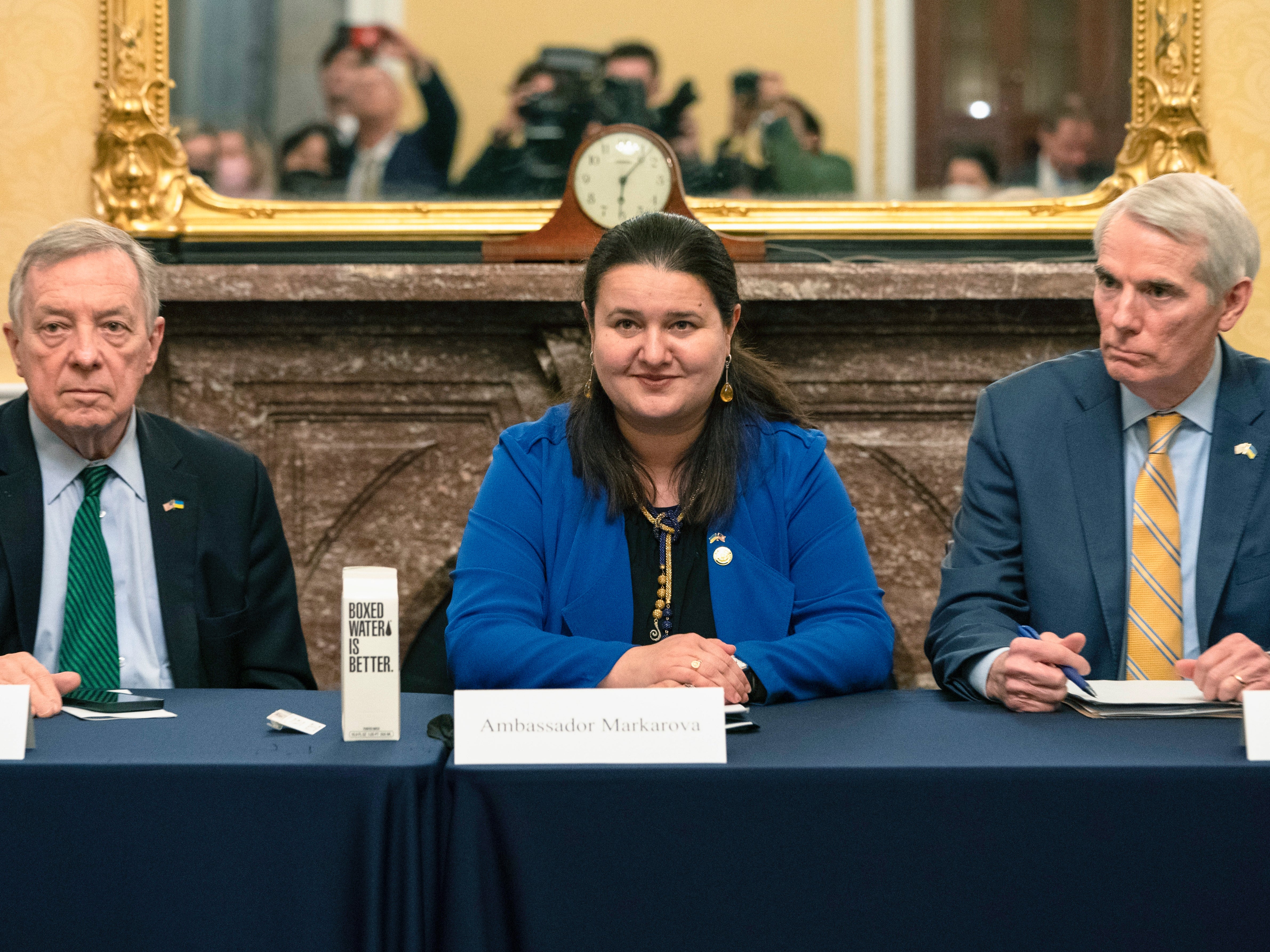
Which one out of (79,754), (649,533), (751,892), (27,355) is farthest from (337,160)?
(751,892)

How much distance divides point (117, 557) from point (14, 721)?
798mm

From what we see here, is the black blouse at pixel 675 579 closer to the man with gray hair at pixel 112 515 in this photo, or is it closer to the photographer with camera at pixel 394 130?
the man with gray hair at pixel 112 515

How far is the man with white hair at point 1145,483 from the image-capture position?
1.84 m

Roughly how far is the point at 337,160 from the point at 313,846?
7.86 ft

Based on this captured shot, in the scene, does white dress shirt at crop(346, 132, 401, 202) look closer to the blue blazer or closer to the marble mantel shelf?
the marble mantel shelf

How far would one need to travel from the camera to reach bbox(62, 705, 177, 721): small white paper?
4.84 ft

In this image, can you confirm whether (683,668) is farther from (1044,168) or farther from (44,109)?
(44,109)

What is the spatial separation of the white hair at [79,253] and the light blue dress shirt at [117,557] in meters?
0.21

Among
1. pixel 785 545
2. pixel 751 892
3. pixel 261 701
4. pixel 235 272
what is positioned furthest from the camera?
pixel 235 272

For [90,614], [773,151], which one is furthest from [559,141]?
[90,614]

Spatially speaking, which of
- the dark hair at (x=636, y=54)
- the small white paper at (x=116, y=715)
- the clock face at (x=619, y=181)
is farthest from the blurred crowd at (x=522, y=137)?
the small white paper at (x=116, y=715)

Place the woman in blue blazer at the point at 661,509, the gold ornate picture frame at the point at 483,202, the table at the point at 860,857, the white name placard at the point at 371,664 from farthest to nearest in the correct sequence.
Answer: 1. the gold ornate picture frame at the point at 483,202
2. the woman in blue blazer at the point at 661,509
3. the white name placard at the point at 371,664
4. the table at the point at 860,857

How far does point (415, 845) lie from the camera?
120 cm

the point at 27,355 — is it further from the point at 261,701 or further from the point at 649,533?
the point at 649,533
